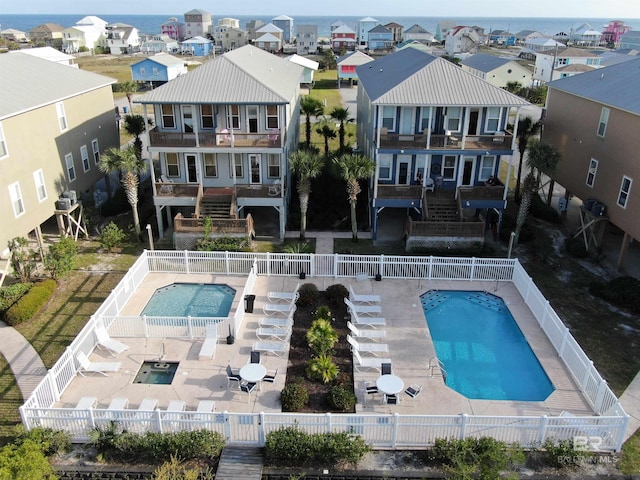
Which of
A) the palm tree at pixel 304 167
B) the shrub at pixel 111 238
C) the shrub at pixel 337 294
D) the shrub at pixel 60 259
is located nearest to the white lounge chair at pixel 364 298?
the shrub at pixel 337 294

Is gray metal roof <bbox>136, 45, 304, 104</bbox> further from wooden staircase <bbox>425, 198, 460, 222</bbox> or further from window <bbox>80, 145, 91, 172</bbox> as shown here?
wooden staircase <bbox>425, 198, 460, 222</bbox>

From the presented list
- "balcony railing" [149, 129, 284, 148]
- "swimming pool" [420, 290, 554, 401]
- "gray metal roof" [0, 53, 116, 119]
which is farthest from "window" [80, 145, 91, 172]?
"swimming pool" [420, 290, 554, 401]

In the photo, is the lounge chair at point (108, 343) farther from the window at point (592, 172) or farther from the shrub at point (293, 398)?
the window at point (592, 172)

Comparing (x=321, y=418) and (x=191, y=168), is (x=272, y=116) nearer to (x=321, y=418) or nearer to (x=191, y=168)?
(x=191, y=168)

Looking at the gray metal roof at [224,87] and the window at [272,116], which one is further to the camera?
the window at [272,116]

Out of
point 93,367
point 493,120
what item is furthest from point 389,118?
point 93,367
